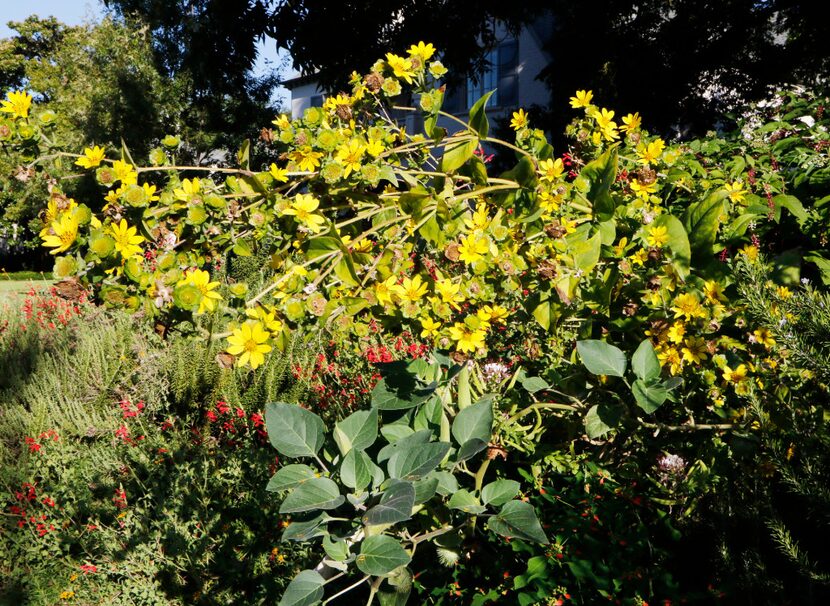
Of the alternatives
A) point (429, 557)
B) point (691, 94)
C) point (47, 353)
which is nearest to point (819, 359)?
point (429, 557)

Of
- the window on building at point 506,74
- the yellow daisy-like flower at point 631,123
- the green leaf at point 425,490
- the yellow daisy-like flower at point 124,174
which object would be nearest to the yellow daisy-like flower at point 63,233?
the yellow daisy-like flower at point 124,174

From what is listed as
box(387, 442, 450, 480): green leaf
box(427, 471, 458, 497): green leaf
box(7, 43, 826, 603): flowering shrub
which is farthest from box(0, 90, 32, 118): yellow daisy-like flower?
box(427, 471, 458, 497): green leaf

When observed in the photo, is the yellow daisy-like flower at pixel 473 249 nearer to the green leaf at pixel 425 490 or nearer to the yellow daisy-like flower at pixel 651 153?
the green leaf at pixel 425 490

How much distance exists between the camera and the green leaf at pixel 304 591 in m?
1.06

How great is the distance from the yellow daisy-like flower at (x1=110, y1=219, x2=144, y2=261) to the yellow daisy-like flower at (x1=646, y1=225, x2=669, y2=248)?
1.04m

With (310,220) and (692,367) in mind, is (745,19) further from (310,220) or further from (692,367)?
(310,220)

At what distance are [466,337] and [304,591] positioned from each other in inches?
23.4

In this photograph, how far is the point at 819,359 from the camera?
100 cm

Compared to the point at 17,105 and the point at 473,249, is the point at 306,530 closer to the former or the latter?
the point at 473,249

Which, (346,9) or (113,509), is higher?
(346,9)

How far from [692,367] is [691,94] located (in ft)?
30.0

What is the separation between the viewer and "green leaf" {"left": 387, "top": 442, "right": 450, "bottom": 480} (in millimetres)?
1149

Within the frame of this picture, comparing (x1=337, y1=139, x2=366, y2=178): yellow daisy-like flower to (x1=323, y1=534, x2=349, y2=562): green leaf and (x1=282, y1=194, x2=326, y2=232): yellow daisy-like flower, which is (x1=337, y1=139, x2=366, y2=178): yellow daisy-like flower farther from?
(x1=323, y1=534, x2=349, y2=562): green leaf

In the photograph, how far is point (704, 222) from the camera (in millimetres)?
1293
